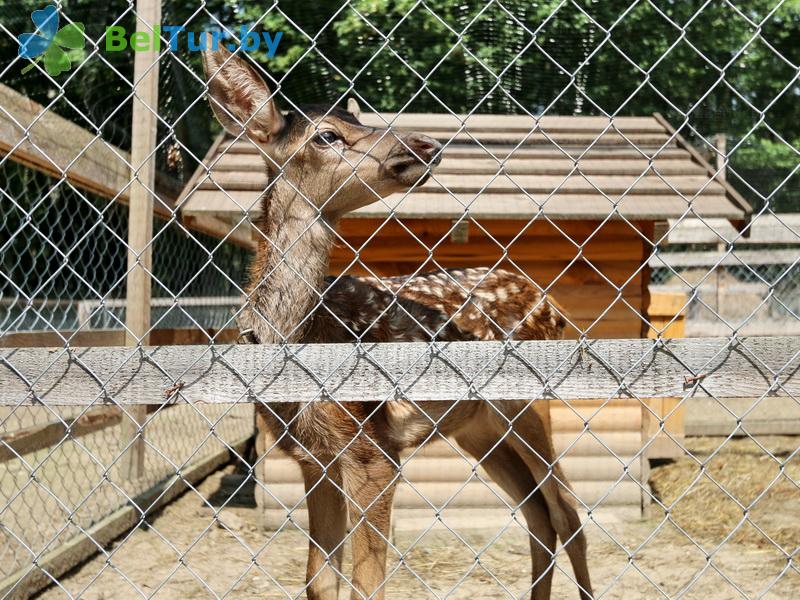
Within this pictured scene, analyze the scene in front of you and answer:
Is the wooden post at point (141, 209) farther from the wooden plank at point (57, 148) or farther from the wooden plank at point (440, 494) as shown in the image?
the wooden plank at point (440, 494)

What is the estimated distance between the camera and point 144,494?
529 centimetres

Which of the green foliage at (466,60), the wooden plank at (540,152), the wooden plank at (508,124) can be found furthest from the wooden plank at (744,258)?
the wooden plank at (540,152)

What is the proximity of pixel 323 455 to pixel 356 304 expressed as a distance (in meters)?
0.76

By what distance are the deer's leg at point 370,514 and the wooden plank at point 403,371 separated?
1011 mm

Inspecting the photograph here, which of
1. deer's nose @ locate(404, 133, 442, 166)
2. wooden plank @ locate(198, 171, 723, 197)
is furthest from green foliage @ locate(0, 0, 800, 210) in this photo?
deer's nose @ locate(404, 133, 442, 166)

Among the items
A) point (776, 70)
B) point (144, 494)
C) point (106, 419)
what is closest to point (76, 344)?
point (144, 494)

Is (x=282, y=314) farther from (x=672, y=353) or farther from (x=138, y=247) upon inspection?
(x=138, y=247)

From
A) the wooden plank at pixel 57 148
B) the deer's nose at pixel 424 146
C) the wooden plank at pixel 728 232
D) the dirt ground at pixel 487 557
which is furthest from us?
the wooden plank at pixel 728 232

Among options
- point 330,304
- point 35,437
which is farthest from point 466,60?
point 35,437

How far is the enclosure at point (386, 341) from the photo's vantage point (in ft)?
7.02

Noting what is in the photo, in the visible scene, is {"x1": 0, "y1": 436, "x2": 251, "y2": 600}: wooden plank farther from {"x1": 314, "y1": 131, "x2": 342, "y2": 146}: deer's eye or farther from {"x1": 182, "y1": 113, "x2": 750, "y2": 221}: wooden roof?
{"x1": 182, "y1": 113, "x2": 750, "y2": 221}: wooden roof

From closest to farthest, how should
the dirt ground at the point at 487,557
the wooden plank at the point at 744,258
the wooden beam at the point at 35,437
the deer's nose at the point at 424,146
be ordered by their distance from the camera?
the deer's nose at the point at 424,146 → the wooden beam at the point at 35,437 → the dirt ground at the point at 487,557 → the wooden plank at the point at 744,258

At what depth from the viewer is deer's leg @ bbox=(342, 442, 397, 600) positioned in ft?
10.3

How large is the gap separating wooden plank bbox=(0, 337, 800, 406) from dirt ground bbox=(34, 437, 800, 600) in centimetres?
173
